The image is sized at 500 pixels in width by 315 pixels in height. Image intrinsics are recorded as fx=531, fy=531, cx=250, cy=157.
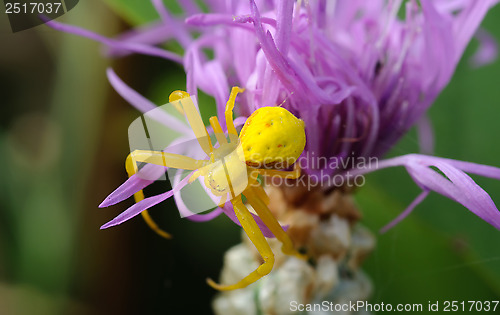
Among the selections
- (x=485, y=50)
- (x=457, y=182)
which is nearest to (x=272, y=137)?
(x=457, y=182)

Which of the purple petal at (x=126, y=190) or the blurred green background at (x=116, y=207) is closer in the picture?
the purple petal at (x=126, y=190)

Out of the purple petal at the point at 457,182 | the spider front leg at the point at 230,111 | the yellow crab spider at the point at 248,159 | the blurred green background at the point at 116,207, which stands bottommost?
the blurred green background at the point at 116,207

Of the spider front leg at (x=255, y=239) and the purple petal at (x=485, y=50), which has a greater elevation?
the spider front leg at (x=255, y=239)

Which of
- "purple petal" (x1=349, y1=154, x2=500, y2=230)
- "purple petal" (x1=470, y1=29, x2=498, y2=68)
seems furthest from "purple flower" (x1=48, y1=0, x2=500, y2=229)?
"purple petal" (x1=470, y1=29, x2=498, y2=68)

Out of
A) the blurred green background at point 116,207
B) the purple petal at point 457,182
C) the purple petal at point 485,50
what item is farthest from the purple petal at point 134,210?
the purple petal at point 485,50

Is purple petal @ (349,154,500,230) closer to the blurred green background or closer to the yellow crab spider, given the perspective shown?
the yellow crab spider

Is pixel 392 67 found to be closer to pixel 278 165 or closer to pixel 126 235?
pixel 278 165

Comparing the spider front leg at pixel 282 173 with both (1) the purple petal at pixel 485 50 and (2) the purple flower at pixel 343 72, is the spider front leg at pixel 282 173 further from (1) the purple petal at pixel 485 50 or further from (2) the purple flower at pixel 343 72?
(1) the purple petal at pixel 485 50
